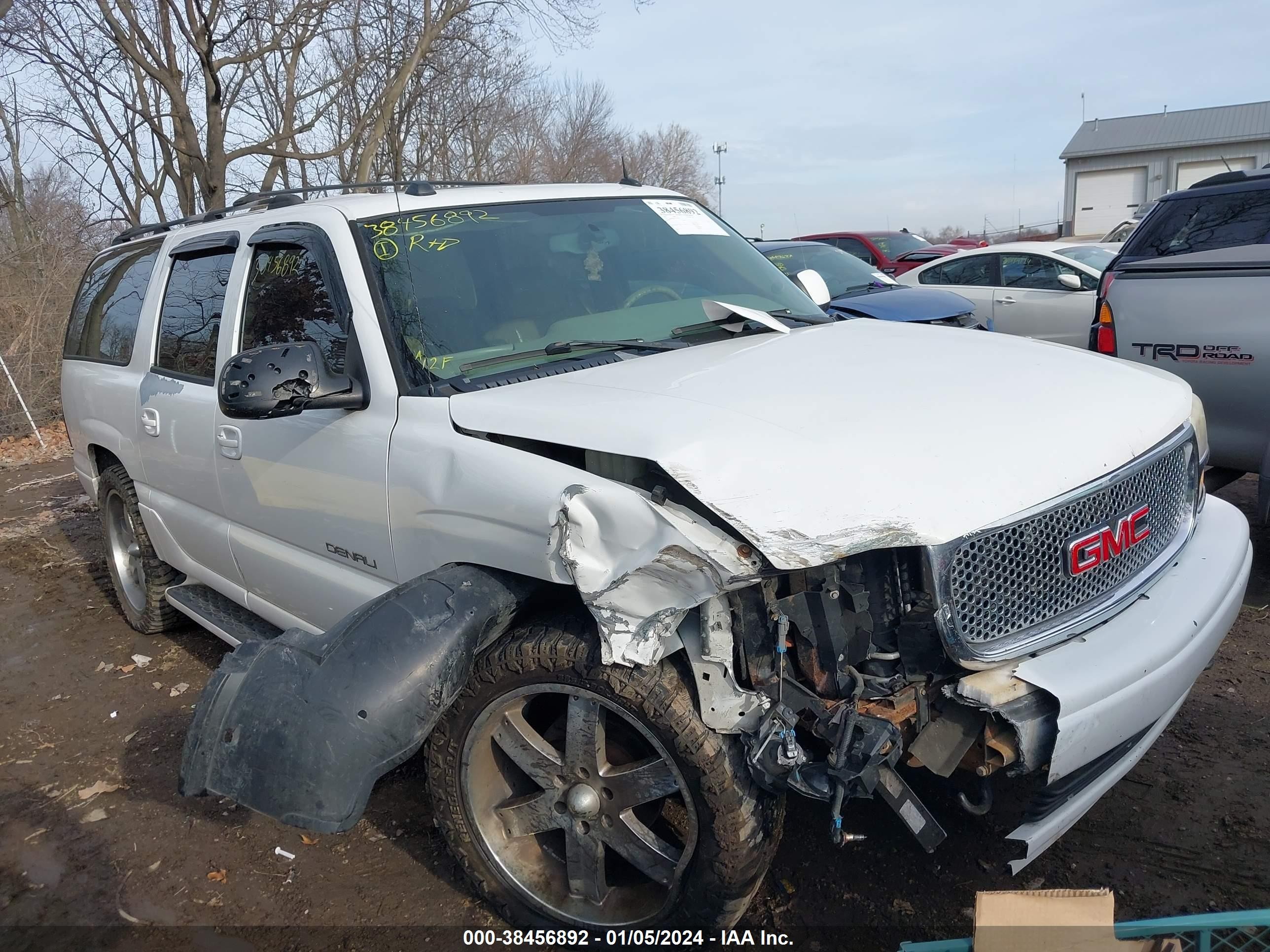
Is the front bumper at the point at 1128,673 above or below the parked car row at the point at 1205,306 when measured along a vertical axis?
below

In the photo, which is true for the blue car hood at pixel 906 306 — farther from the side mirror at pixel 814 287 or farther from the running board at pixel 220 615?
the running board at pixel 220 615

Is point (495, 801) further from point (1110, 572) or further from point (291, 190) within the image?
point (291, 190)

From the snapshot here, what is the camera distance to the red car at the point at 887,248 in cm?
1595

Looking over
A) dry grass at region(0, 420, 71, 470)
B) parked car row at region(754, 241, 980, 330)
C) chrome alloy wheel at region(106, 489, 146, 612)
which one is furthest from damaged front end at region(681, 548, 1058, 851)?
dry grass at region(0, 420, 71, 470)

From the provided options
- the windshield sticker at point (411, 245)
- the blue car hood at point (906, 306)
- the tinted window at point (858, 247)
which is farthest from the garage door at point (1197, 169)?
the windshield sticker at point (411, 245)

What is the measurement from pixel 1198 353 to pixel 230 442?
4.46 m

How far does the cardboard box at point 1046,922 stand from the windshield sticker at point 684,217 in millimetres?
2697

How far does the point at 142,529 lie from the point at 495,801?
Result: 3125 mm

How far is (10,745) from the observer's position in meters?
4.30

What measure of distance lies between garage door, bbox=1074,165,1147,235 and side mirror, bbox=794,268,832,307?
152ft

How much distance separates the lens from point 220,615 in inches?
162

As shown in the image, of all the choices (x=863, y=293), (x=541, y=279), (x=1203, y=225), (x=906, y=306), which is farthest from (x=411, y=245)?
(x=863, y=293)

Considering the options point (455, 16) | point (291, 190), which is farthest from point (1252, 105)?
point (291, 190)

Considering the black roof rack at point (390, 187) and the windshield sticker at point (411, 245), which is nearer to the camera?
the windshield sticker at point (411, 245)
